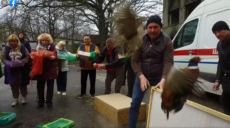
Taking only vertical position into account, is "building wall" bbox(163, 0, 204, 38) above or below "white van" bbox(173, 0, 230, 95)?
above

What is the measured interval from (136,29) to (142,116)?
74.8 inches

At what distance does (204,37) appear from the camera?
14.5 feet

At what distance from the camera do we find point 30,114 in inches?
153

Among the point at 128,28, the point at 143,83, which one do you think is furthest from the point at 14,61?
the point at 143,83

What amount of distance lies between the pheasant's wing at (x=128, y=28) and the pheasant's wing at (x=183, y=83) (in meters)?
0.90

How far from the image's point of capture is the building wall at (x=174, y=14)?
5.12 metres

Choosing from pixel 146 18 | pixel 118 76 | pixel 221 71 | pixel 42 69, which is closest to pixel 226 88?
pixel 221 71

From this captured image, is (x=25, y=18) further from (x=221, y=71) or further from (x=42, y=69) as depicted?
(x=221, y=71)

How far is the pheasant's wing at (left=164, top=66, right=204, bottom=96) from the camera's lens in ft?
5.22

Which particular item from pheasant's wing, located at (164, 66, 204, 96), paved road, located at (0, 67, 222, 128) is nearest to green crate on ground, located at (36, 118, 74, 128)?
paved road, located at (0, 67, 222, 128)

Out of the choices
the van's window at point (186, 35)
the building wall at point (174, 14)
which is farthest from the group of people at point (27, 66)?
the van's window at point (186, 35)

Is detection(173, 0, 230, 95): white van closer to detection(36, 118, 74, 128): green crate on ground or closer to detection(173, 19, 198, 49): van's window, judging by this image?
detection(173, 19, 198, 49): van's window

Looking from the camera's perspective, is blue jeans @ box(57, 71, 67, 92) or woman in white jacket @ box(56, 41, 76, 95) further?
blue jeans @ box(57, 71, 67, 92)

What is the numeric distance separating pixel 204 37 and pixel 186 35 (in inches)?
30.0
